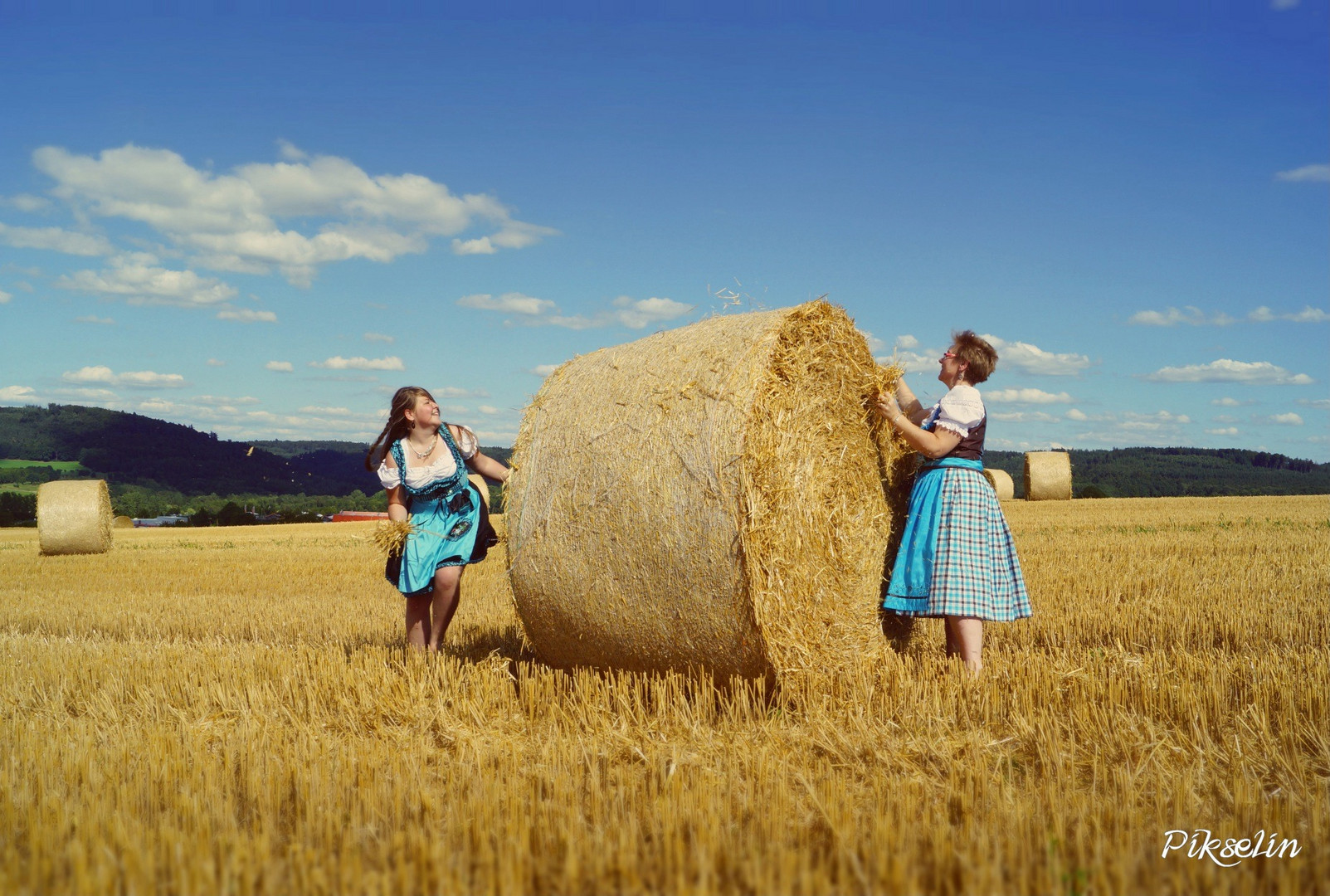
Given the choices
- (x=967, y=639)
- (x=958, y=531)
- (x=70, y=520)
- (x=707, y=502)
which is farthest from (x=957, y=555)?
(x=70, y=520)

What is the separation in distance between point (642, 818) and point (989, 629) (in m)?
4.89

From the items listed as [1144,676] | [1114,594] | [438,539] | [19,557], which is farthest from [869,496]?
[19,557]

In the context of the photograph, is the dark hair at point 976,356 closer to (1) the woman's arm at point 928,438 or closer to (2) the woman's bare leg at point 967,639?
(1) the woman's arm at point 928,438

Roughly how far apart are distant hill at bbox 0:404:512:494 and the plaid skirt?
175ft

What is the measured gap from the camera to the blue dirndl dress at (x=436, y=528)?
6.22m

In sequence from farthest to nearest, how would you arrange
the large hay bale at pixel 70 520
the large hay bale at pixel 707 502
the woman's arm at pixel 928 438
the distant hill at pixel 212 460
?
1. the distant hill at pixel 212 460
2. the large hay bale at pixel 70 520
3. the woman's arm at pixel 928 438
4. the large hay bale at pixel 707 502

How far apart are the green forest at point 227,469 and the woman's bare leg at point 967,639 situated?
40449 mm

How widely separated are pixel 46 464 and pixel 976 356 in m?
67.3

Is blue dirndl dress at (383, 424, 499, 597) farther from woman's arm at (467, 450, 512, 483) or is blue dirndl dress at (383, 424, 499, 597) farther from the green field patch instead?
the green field patch

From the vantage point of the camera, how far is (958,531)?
558 centimetres

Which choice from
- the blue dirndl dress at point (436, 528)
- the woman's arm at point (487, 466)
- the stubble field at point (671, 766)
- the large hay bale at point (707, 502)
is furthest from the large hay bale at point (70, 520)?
the large hay bale at point (707, 502)

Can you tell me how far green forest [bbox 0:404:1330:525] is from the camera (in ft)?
151

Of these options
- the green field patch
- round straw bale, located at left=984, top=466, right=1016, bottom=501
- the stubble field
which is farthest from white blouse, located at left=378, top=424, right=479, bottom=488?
the green field patch

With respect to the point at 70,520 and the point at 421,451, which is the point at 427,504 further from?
the point at 70,520
